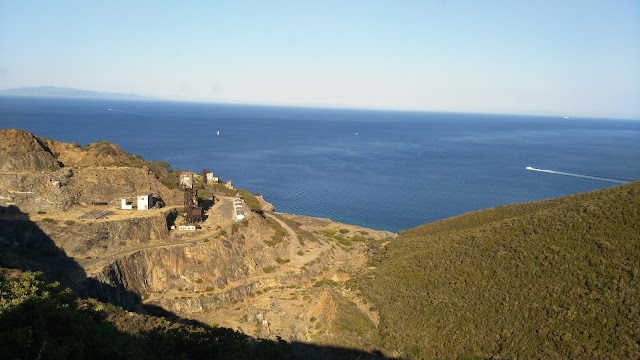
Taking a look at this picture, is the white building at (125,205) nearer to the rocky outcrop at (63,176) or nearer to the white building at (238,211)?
the rocky outcrop at (63,176)

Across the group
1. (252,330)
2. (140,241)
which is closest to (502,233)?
(252,330)

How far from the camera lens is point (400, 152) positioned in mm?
168500

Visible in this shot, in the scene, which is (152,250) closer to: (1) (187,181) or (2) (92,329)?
(1) (187,181)

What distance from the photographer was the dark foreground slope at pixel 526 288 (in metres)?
28.3

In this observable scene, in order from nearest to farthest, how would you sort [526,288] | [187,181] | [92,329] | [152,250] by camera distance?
[92,329] → [526,288] → [152,250] → [187,181]

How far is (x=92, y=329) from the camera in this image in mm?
20500

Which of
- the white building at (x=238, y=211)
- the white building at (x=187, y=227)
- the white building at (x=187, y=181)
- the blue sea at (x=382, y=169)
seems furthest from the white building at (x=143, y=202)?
the blue sea at (x=382, y=169)

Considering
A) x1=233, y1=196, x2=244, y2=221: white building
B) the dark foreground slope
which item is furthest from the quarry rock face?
the dark foreground slope

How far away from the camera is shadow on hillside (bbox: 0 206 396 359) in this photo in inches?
721

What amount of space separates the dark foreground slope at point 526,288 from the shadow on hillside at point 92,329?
626 cm

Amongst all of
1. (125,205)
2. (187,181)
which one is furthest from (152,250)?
(187,181)

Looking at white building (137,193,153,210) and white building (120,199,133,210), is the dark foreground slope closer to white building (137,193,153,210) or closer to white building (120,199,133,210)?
white building (137,193,153,210)

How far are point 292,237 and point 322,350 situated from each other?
2510cm

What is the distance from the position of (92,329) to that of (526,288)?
3027cm
